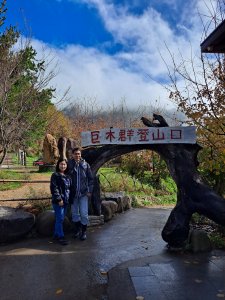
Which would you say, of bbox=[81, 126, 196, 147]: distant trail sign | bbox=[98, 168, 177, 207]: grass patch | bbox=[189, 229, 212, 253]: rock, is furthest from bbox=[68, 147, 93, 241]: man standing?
bbox=[98, 168, 177, 207]: grass patch

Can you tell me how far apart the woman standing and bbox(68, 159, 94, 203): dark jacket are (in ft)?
0.44

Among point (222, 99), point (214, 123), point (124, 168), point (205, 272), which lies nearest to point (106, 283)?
point (205, 272)

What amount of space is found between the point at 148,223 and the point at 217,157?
323cm

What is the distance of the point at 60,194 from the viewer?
7.10 metres

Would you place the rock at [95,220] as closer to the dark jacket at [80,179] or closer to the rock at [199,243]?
the dark jacket at [80,179]

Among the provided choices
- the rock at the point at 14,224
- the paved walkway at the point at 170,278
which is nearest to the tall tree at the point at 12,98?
the rock at the point at 14,224

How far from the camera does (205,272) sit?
515cm

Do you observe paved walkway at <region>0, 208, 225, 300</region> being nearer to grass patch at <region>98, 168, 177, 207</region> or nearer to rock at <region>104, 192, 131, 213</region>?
rock at <region>104, 192, 131, 213</region>

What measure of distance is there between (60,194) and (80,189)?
1.57ft

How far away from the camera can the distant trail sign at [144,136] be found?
7098mm

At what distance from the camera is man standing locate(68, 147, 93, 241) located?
7328mm

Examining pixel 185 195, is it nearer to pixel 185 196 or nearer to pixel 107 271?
pixel 185 196

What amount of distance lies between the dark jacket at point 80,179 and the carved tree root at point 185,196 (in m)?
1.41

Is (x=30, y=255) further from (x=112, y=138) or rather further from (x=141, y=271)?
(x=112, y=138)
